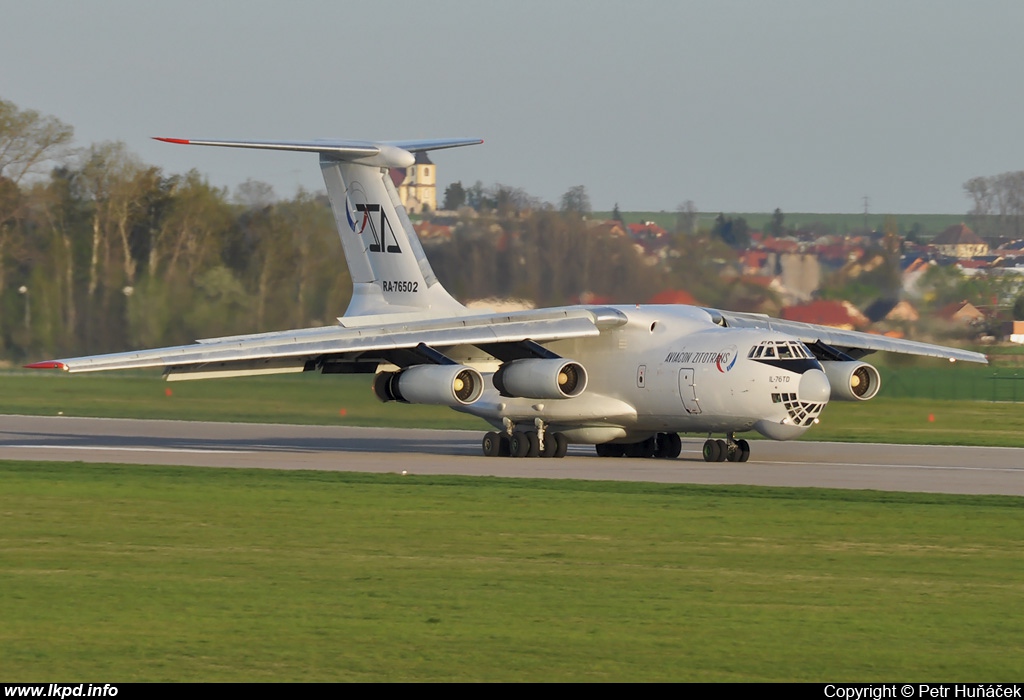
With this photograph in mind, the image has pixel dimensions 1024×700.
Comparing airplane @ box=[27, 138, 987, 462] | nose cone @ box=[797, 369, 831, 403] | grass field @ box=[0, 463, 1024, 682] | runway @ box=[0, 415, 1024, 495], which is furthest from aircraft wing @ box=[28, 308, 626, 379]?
grass field @ box=[0, 463, 1024, 682]

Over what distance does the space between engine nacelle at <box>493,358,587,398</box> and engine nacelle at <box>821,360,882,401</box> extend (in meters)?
3.98

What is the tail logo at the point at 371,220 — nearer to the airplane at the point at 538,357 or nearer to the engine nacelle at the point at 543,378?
the airplane at the point at 538,357

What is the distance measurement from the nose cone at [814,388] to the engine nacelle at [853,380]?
173 cm

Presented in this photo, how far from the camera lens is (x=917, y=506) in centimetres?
1619

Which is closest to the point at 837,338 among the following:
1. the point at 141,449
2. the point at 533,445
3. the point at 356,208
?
the point at 533,445

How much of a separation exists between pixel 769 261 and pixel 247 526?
17.8 m

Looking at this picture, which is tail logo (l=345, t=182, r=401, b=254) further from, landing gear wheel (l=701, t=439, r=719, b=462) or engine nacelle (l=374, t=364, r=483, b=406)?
landing gear wheel (l=701, t=439, r=719, b=462)

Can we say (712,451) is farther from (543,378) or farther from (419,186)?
(419,186)

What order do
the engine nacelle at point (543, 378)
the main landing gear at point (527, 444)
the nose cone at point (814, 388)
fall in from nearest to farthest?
1. the nose cone at point (814, 388)
2. the engine nacelle at point (543, 378)
3. the main landing gear at point (527, 444)

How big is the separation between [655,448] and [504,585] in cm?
1489

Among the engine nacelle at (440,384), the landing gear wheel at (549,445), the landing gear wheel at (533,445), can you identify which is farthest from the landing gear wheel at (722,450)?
the engine nacelle at (440,384)

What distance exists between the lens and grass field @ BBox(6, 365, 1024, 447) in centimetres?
3112

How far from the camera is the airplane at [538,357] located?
2212 cm
